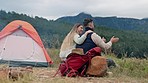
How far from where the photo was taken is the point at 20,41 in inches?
432

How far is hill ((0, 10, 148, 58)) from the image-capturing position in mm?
14208

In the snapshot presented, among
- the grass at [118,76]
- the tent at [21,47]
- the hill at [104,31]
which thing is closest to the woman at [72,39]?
the grass at [118,76]

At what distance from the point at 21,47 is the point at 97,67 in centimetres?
386

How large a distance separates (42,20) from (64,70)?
3238 cm

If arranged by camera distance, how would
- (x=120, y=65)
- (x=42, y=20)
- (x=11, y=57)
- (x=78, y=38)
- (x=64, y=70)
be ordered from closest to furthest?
(x=64, y=70)
(x=78, y=38)
(x=120, y=65)
(x=11, y=57)
(x=42, y=20)

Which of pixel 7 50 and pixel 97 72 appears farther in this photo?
pixel 7 50

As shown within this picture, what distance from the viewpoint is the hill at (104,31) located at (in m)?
14.2

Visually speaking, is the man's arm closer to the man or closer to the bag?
the man

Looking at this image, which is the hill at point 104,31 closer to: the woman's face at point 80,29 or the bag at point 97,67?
the woman's face at point 80,29

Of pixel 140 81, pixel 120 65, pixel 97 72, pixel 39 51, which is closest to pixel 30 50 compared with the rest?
pixel 39 51

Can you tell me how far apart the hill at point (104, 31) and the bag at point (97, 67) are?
258 cm

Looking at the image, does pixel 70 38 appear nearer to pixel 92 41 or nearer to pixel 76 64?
pixel 92 41

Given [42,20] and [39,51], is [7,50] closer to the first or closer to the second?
[39,51]

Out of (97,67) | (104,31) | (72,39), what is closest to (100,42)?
(97,67)
